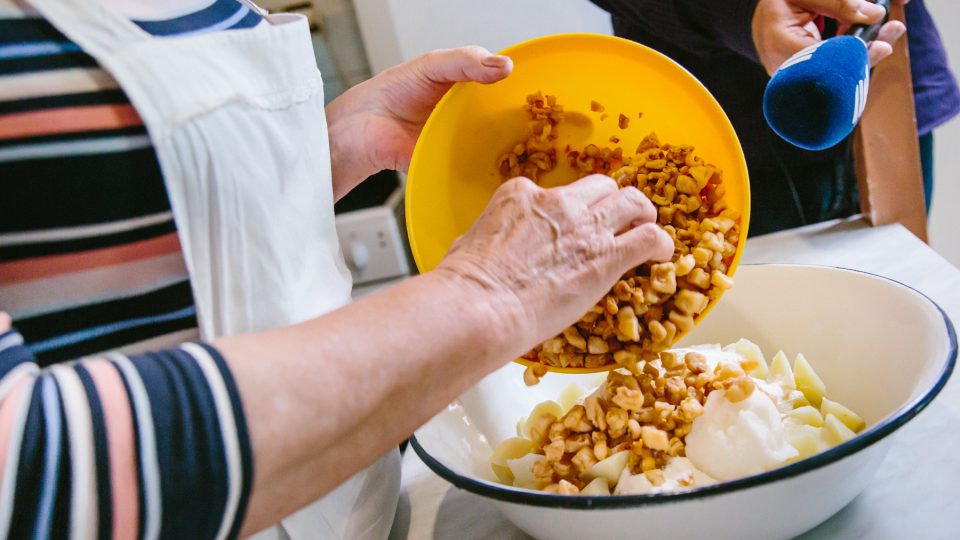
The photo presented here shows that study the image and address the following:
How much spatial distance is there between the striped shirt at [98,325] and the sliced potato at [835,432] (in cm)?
51

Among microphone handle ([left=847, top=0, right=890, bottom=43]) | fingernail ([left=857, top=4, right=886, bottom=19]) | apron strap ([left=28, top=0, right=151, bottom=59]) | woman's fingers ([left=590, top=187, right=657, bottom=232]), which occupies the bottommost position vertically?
woman's fingers ([left=590, top=187, right=657, bottom=232])

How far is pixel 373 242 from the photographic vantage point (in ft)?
6.70

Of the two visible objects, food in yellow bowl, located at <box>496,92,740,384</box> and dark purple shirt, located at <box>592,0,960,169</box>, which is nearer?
food in yellow bowl, located at <box>496,92,740,384</box>

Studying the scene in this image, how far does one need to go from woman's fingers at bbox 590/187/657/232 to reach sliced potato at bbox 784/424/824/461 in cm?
25

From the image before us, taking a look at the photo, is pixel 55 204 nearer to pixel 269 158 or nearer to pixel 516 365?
pixel 269 158

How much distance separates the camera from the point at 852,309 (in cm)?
74

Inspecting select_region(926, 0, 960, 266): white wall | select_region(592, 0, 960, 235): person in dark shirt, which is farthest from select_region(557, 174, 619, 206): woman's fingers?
select_region(926, 0, 960, 266): white wall

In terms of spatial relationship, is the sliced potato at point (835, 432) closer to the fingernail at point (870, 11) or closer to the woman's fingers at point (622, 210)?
the woman's fingers at point (622, 210)

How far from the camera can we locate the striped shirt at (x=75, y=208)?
1.53ft

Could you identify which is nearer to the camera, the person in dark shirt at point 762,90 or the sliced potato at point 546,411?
the sliced potato at point 546,411

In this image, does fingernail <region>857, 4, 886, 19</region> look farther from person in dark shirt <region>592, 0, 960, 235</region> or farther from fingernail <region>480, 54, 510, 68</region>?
fingernail <region>480, 54, 510, 68</region>

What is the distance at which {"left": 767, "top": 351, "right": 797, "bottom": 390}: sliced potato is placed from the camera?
73cm

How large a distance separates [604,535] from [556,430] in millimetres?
138

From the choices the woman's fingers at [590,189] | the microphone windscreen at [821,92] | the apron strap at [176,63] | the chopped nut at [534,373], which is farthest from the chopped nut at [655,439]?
the apron strap at [176,63]
